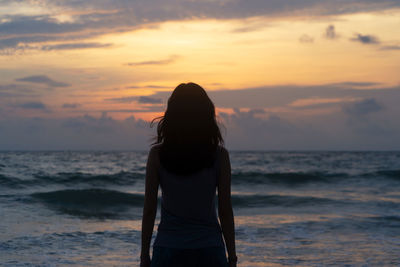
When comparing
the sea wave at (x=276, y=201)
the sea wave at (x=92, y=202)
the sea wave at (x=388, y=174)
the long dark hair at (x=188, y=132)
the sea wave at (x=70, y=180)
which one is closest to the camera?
the long dark hair at (x=188, y=132)

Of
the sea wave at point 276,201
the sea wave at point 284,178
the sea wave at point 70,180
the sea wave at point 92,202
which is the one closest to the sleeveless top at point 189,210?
the sea wave at point 92,202

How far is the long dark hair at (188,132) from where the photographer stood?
259cm

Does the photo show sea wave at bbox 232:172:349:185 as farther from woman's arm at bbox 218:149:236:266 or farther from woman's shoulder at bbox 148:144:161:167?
woman's shoulder at bbox 148:144:161:167

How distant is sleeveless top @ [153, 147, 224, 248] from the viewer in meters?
2.63

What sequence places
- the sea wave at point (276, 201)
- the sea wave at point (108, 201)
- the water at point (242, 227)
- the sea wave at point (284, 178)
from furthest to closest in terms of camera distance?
the sea wave at point (284, 178) < the sea wave at point (276, 201) < the sea wave at point (108, 201) < the water at point (242, 227)

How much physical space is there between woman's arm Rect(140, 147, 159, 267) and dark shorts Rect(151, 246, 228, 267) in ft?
0.53

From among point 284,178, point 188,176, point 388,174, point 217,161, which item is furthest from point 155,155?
point 388,174

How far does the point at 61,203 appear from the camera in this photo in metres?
16.5

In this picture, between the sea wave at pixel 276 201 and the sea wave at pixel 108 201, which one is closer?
the sea wave at pixel 108 201

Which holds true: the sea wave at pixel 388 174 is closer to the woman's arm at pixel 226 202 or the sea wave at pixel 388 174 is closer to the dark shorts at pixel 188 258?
the woman's arm at pixel 226 202

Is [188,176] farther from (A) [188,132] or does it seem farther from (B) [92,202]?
(B) [92,202]

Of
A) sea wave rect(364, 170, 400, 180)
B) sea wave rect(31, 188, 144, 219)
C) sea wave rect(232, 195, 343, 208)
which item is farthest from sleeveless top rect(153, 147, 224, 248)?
sea wave rect(364, 170, 400, 180)

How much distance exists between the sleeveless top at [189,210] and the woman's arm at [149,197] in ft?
0.15

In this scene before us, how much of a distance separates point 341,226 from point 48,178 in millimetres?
15768
